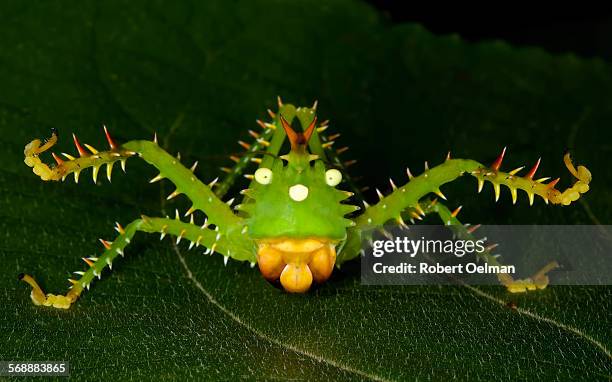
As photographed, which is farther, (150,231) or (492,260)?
(492,260)

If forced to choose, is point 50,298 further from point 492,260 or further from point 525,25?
point 525,25

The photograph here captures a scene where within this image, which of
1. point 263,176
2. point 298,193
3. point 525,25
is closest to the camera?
point 298,193

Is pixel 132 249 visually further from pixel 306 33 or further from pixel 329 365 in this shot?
pixel 306 33

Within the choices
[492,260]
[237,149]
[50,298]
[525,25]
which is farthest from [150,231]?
[525,25]

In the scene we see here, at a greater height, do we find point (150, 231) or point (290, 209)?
point (290, 209)

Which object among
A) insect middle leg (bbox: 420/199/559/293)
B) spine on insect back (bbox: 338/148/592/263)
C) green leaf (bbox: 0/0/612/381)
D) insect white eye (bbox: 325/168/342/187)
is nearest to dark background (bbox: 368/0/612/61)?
green leaf (bbox: 0/0/612/381)

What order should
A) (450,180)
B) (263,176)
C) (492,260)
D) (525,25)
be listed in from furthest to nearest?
1. (525,25)
2. (492,260)
3. (450,180)
4. (263,176)

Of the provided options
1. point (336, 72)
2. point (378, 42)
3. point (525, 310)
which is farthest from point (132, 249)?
point (378, 42)

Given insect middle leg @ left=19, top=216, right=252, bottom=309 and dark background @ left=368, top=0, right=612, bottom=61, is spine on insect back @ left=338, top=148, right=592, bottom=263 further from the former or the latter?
dark background @ left=368, top=0, right=612, bottom=61
